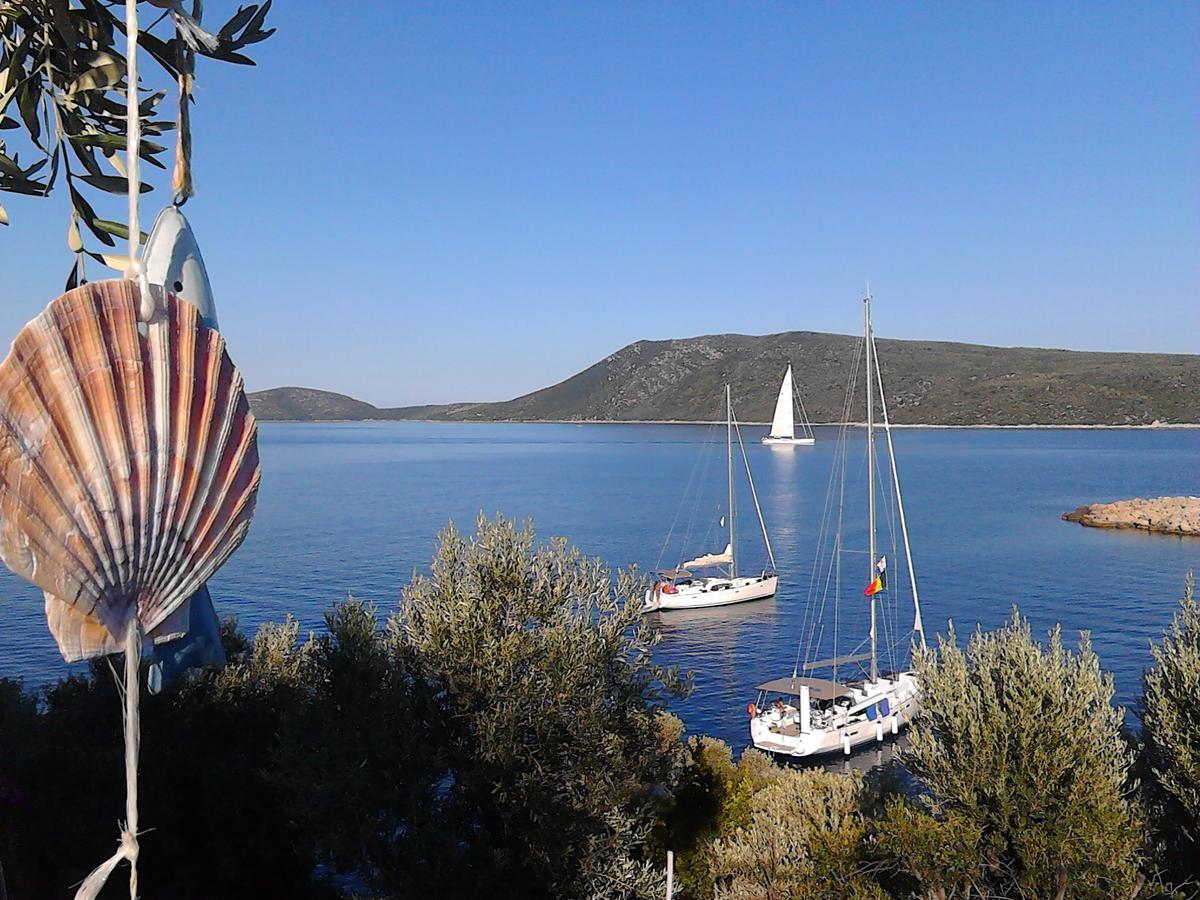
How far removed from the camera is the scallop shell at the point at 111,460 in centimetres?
128

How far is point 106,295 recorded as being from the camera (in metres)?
1.29

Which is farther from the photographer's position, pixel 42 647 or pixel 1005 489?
pixel 1005 489

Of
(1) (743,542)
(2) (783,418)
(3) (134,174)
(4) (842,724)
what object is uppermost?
(3) (134,174)

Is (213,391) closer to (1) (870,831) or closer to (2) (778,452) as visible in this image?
(1) (870,831)

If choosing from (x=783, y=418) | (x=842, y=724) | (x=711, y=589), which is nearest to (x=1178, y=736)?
(x=842, y=724)

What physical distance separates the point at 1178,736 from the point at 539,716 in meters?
7.97

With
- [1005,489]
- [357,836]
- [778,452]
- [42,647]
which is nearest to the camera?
[357,836]

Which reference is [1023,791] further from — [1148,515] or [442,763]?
[1148,515]

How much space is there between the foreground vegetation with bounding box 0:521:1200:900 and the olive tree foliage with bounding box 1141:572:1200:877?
0.03 meters

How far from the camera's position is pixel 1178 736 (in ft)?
34.4

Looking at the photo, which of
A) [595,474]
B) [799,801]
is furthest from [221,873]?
[595,474]

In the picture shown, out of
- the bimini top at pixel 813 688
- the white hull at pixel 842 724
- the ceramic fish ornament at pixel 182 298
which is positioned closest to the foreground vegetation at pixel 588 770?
the ceramic fish ornament at pixel 182 298

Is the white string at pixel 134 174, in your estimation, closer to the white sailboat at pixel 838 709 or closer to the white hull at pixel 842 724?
the white sailboat at pixel 838 709

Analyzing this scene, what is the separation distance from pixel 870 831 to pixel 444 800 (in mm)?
5956
